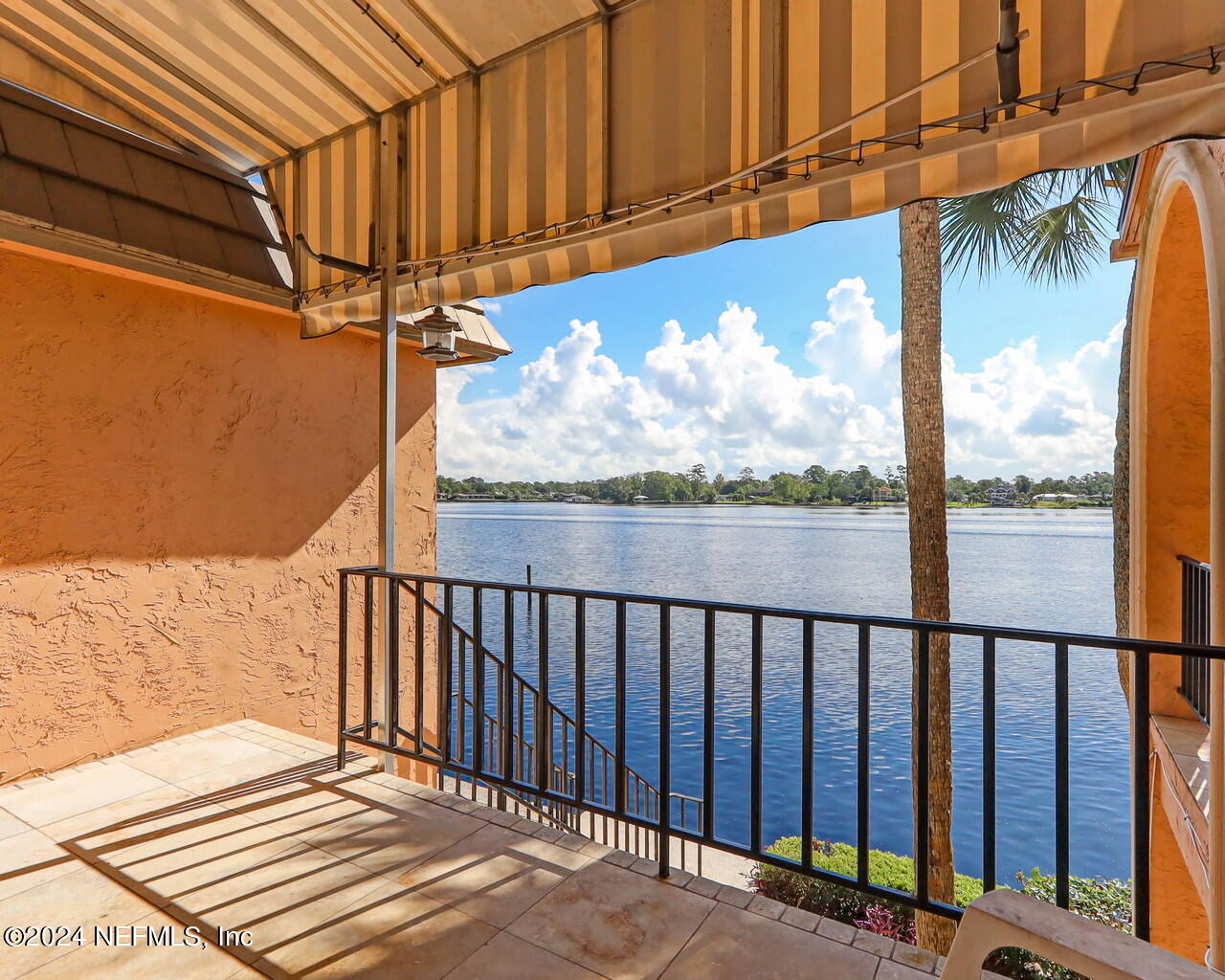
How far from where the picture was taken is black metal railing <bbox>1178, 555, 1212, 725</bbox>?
3.61m

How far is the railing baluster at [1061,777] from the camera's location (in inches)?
64.9

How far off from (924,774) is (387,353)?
295cm

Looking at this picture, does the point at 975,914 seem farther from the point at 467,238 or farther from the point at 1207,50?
the point at 467,238

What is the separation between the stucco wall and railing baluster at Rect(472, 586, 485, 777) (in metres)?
1.91

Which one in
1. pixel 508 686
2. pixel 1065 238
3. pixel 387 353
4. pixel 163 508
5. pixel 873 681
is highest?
pixel 1065 238

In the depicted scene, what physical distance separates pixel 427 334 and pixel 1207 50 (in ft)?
9.93

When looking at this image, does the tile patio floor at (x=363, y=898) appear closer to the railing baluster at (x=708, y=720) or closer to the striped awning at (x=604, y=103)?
the railing baluster at (x=708, y=720)

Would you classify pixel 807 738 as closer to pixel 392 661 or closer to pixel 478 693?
pixel 478 693

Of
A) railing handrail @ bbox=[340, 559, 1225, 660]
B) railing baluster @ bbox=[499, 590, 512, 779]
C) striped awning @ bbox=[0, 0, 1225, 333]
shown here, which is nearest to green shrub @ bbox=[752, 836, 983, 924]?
railing baluster @ bbox=[499, 590, 512, 779]

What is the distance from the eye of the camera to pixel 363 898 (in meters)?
2.05

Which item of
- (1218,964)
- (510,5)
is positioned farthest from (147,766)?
(1218,964)

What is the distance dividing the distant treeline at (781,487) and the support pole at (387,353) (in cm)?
1039

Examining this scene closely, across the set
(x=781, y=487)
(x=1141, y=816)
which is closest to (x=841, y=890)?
(x=1141, y=816)

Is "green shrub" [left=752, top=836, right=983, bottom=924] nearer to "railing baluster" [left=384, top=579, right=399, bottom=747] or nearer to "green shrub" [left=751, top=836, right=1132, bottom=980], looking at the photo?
"green shrub" [left=751, top=836, right=1132, bottom=980]
